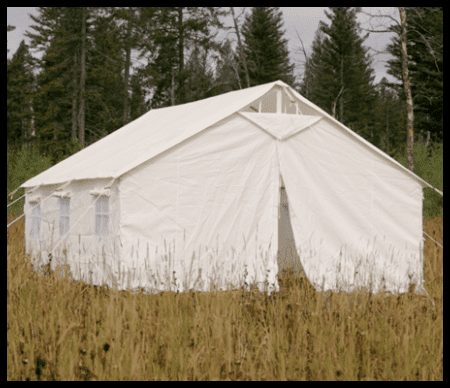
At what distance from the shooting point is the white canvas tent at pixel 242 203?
6.10 meters

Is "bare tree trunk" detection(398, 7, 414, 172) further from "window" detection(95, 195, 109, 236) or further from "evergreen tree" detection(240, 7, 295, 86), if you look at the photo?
"evergreen tree" detection(240, 7, 295, 86)

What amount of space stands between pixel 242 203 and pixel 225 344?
2968mm

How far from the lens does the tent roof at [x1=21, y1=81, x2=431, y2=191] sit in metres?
6.46

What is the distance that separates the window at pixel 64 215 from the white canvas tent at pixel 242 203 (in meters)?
0.02

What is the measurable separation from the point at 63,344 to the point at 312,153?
14.4ft

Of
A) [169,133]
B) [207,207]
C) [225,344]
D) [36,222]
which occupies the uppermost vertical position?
[169,133]

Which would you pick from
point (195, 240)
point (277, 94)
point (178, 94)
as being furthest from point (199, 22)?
point (195, 240)

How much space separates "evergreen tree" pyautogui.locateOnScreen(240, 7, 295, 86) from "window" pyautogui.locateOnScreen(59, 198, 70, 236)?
778 inches

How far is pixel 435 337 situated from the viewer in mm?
4211

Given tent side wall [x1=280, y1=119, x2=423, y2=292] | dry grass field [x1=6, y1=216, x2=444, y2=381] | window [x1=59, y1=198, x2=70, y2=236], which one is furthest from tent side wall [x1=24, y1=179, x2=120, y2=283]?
tent side wall [x1=280, y1=119, x2=423, y2=292]

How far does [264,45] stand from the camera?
2712 centimetres

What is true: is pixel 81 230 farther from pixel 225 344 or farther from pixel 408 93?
pixel 408 93

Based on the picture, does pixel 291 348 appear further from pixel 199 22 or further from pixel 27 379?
pixel 199 22

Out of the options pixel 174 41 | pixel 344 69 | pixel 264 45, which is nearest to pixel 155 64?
pixel 174 41
